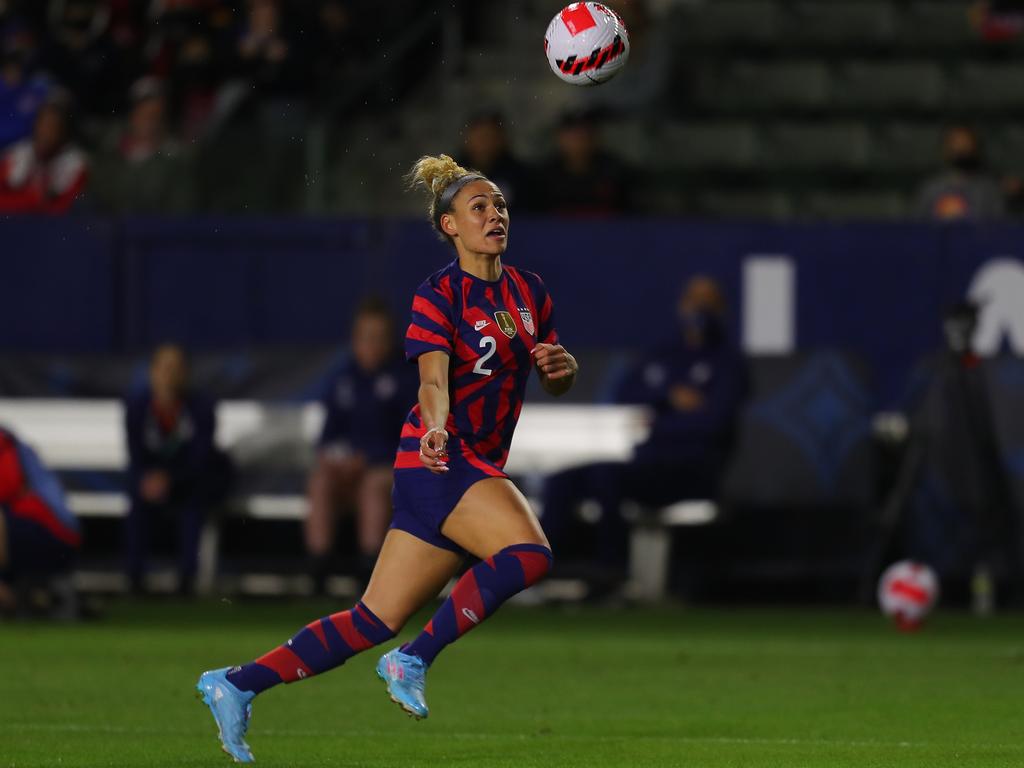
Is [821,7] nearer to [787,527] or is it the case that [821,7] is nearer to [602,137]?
[602,137]

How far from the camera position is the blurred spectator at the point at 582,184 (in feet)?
53.2

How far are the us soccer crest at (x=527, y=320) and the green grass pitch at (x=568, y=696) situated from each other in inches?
56.2

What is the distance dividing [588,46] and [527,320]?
5.46ft

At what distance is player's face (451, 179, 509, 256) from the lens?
7.48 metres

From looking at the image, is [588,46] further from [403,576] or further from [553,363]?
[403,576]

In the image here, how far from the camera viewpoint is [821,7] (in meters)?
19.5

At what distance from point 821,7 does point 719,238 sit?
4.59 meters

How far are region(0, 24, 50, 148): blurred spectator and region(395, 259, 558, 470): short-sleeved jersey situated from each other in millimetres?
11339

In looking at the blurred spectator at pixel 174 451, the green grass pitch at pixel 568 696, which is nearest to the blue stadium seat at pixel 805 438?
the green grass pitch at pixel 568 696

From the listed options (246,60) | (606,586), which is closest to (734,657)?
(606,586)

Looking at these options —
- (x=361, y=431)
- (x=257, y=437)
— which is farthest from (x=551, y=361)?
(x=257, y=437)

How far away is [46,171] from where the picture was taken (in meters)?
17.2

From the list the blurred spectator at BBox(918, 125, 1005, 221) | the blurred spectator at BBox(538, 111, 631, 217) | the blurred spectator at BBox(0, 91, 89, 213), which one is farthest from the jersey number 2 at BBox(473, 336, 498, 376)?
the blurred spectator at BBox(0, 91, 89, 213)

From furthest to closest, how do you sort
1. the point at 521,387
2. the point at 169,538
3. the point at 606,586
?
the point at 169,538 < the point at 606,586 < the point at 521,387
